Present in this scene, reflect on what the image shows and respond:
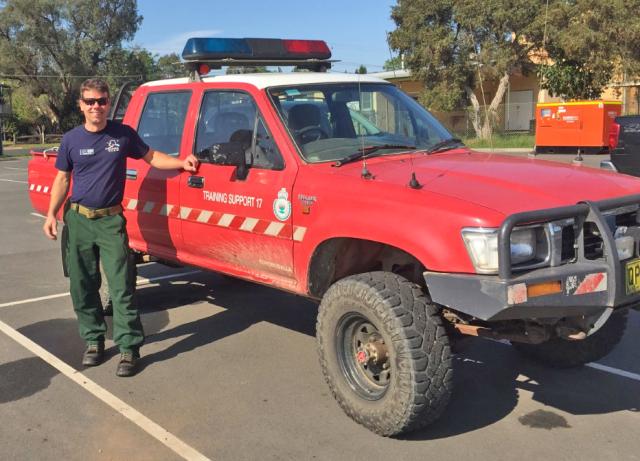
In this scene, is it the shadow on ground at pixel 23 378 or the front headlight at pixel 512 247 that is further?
the shadow on ground at pixel 23 378

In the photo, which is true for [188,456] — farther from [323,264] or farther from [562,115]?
[562,115]

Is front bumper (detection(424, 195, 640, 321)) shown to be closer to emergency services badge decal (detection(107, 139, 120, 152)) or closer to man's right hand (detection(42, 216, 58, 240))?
emergency services badge decal (detection(107, 139, 120, 152))

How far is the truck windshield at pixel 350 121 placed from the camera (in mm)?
4281

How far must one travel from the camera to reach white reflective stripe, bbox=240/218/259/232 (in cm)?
434

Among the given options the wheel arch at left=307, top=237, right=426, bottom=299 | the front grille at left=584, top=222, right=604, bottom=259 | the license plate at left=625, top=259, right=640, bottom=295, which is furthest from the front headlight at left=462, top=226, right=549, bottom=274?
the wheel arch at left=307, top=237, right=426, bottom=299

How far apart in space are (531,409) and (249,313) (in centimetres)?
283

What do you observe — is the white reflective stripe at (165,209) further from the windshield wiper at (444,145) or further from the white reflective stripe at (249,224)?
Answer: the windshield wiper at (444,145)

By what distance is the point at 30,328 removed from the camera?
5.69 m

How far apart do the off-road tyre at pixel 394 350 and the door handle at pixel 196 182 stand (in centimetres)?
145

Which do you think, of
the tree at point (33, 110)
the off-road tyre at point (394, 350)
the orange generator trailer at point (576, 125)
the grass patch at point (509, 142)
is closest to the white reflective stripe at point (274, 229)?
the off-road tyre at point (394, 350)

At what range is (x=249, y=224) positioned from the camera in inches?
172

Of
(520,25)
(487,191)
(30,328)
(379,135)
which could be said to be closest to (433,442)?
(487,191)

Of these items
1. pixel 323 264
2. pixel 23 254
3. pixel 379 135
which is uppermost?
pixel 379 135

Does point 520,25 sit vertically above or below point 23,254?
above
